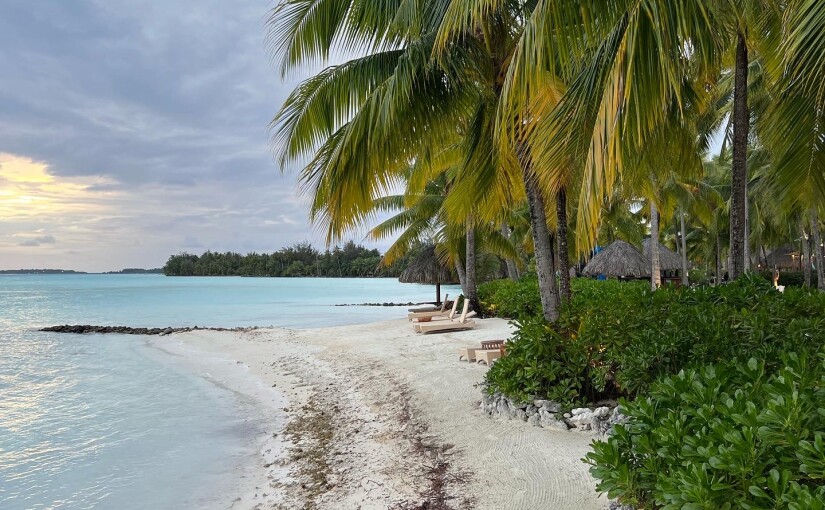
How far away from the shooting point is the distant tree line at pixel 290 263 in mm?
84875

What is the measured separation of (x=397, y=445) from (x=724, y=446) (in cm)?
375

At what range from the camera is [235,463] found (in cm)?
577

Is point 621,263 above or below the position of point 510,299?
above

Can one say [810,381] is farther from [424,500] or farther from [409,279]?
[409,279]

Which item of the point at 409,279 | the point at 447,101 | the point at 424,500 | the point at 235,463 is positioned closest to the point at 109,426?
the point at 235,463

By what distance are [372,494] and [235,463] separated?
2.49 meters

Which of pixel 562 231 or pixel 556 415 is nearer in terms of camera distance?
pixel 556 415

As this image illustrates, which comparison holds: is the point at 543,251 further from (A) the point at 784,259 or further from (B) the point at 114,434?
(A) the point at 784,259

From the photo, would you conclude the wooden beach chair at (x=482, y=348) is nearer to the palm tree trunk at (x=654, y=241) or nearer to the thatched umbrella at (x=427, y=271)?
the palm tree trunk at (x=654, y=241)

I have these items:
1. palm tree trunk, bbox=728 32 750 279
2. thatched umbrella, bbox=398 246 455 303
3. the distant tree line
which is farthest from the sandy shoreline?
the distant tree line

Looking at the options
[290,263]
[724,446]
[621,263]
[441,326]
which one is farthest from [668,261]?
[290,263]

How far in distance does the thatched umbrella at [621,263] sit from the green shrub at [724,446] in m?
18.1

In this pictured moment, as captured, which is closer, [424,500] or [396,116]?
[424,500]

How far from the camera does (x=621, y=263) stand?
1953 centimetres
